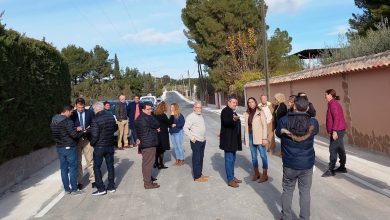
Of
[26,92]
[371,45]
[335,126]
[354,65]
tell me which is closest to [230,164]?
[335,126]

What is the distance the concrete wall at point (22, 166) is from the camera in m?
9.93

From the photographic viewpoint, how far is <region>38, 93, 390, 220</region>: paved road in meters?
7.05

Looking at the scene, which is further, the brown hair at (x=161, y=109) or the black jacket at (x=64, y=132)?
the brown hair at (x=161, y=109)

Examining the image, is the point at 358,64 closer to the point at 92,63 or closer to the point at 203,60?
the point at 203,60

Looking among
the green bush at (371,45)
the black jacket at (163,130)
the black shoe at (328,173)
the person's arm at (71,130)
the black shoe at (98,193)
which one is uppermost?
the green bush at (371,45)

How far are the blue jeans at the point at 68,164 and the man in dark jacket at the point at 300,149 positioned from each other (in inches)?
186

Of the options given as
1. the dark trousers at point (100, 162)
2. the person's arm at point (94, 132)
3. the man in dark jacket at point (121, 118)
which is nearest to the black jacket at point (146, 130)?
the dark trousers at point (100, 162)

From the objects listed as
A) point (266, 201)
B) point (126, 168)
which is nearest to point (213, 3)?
point (126, 168)

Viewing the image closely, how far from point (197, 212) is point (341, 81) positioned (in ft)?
33.1

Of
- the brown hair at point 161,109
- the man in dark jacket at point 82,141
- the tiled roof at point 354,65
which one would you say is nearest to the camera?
the man in dark jacket at point 82,141

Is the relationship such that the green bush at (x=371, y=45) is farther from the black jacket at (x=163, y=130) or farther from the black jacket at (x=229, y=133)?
the black jacket at (x=229, y=133)

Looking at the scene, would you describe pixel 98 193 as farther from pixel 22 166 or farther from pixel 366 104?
pixel 366 104

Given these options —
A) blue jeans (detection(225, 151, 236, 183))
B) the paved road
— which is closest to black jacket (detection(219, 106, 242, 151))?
blue jeans (detection(225, 151, 236, 183))

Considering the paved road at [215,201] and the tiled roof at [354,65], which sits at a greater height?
the tiled roof at [354,65]
